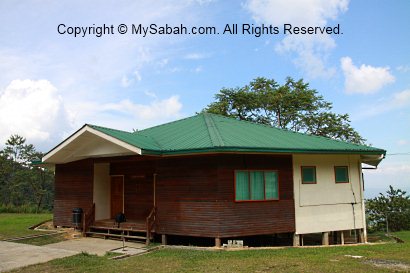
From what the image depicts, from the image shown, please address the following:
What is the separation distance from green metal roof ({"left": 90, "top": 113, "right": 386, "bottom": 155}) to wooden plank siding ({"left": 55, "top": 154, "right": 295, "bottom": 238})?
0.50m

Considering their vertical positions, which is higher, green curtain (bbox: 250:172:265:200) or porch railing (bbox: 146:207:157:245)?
green curtain (bbox: 250:172:265:200)

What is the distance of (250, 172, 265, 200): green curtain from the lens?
1202 cm

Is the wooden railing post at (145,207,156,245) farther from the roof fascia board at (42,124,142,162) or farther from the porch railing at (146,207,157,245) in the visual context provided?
the roof fascia board at (42,124,142,162)

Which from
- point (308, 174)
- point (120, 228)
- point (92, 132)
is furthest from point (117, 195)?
point (308, 174)

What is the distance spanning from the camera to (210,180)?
1152 centimetres

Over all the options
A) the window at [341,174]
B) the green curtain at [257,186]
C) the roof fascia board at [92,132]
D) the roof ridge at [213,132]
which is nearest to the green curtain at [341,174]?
the window at [341,174]

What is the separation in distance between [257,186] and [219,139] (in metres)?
1.93

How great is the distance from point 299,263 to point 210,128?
231 inches

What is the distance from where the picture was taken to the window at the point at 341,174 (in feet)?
45.4

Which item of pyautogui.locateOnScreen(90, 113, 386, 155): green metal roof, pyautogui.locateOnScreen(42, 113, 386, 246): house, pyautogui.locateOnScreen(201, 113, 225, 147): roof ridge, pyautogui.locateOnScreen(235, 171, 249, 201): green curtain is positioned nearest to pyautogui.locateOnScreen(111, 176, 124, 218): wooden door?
pyautogui.locateOnScreen(42, 113, 386, 246): house

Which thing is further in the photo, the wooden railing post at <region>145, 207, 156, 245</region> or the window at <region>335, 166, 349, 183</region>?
the window at <region>335, 166, 349, 183</region>

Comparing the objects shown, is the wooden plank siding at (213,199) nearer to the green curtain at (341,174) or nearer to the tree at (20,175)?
the green curtain at (341,174)

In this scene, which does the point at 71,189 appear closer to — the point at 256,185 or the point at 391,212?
the point at 256,185

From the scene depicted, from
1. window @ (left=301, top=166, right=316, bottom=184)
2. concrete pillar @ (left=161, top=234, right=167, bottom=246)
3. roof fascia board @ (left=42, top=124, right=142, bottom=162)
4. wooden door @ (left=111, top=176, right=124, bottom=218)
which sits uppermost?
roof fascia board @ (left=42, top=124, right=142, bottom=162)
